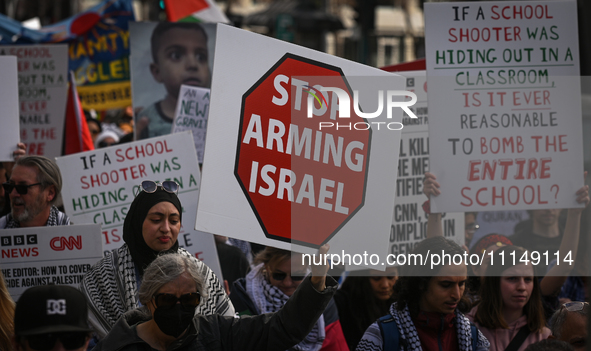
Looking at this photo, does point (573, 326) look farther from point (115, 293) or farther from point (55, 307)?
point (55, 307)

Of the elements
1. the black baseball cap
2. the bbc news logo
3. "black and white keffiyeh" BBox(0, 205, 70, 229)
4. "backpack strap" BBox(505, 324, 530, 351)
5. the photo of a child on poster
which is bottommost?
"backpack strap" BBox(505, 324, 530, 351)

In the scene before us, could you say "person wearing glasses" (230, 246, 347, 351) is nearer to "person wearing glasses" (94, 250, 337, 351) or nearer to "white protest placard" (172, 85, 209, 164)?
"person wearing glasses" (94, 250, 337, 351)

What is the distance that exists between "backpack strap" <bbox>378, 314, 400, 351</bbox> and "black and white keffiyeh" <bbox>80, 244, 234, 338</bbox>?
0.75m

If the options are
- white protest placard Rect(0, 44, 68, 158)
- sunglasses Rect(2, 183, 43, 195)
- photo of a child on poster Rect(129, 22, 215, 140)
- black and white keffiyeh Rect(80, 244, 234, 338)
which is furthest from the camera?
photo of a child on poster Rect(129, 22, 215, 140)

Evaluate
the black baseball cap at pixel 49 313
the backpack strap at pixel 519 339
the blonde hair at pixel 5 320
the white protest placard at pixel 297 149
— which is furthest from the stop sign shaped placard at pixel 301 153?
the blonde hair at pixel 5 320

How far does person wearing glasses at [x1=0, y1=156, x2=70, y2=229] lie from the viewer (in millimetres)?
4242

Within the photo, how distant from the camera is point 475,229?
18.7 ft

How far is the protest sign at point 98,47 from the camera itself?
973cm

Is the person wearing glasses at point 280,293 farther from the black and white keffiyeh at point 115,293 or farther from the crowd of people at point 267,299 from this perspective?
the black and white keffiyeh at point 115,293

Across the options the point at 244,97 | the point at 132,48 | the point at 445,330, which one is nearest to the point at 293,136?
the point at 244,97

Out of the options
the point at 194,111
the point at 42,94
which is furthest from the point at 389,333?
the point at 42,94

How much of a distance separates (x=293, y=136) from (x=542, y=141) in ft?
5.06

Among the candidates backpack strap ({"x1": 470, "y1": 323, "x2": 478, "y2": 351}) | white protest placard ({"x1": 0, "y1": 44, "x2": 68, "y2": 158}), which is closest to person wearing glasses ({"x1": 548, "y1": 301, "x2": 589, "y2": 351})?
backpack strap ({"x1": 470, "y1": 323, "x2": 478, "y2": 351})

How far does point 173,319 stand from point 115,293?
0.73 meters
